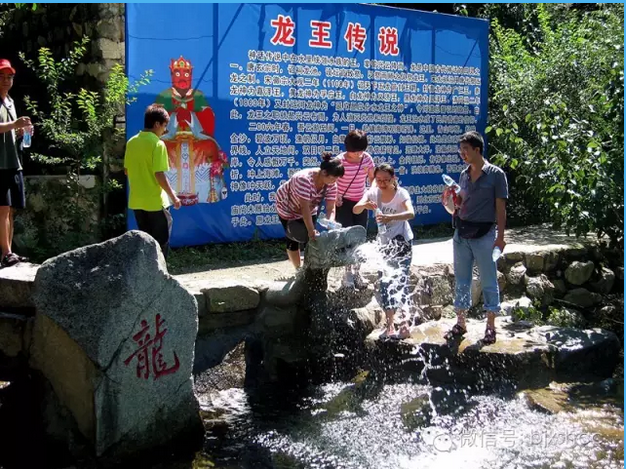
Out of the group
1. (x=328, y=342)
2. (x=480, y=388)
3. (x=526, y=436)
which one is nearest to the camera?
(x=526, y=436)

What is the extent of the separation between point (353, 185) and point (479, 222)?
4.23 feet

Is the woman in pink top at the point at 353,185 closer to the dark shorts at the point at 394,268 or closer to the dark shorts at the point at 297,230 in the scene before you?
the dark shorts at the point at 394,268

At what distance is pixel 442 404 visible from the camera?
544 cm

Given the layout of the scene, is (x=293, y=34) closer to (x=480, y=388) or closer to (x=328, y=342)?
(x=328, y=342)

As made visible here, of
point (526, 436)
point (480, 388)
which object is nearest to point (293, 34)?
point (480, 388)

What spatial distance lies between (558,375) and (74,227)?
4.58 metres

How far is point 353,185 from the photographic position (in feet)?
21.1

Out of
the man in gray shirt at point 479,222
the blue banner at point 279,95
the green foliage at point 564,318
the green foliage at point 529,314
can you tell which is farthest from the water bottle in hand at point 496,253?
the blue banner at point 279,95

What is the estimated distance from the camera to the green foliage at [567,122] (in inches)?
279

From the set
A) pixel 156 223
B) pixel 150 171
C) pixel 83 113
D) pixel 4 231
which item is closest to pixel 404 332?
pixel 156 223

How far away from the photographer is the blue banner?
738 centimetres

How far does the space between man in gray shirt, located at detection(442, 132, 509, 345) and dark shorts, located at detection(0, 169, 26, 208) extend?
10.6ft

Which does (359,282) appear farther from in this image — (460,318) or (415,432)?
(415,432)

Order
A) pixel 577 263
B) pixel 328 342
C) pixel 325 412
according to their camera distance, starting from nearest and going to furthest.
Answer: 1. pixel 325 412
2. pixel 328 342
3. pixel 577 263
